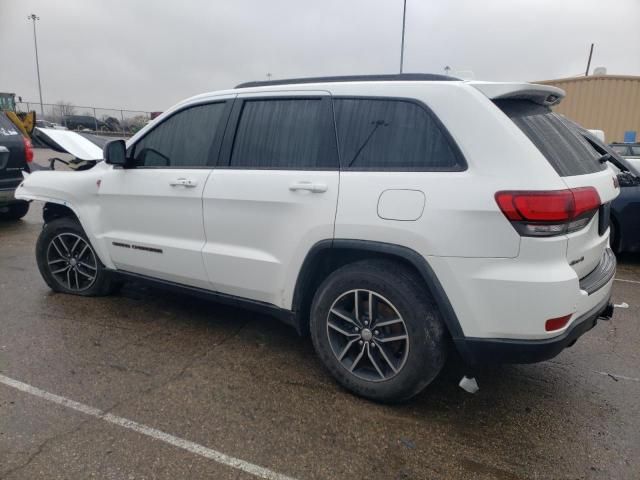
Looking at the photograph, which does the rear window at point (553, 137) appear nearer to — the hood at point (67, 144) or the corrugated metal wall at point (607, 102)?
the hood at point (67, 144)

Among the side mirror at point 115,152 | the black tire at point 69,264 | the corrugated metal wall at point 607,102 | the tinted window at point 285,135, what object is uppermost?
the corrugated metal wall at point 607,102

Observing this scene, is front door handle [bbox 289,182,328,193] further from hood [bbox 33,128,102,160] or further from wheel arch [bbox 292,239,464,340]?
hood [bbox 33,128,102,160]

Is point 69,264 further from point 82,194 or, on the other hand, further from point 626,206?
point 626,206

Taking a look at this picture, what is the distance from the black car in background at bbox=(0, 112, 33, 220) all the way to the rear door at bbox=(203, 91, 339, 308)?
5371mm

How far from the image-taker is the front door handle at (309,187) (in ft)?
9.46

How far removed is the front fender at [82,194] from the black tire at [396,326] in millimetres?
2188

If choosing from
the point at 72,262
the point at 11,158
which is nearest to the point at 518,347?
the point at 72,262

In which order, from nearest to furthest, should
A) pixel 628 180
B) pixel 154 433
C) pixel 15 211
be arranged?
pixel 154 433 < pixel 628 180 < pixel 15 211

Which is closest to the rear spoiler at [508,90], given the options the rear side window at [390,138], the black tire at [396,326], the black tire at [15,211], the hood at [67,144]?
the rear side window at [390,138]

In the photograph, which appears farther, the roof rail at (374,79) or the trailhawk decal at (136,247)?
the trailhawk decal at (136,247)

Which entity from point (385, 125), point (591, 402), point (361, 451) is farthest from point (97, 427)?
point (591, 402)

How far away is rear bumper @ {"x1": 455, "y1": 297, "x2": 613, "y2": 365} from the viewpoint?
244 centimetres

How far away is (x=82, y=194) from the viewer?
4.18m

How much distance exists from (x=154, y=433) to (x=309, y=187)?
1.59 metres
